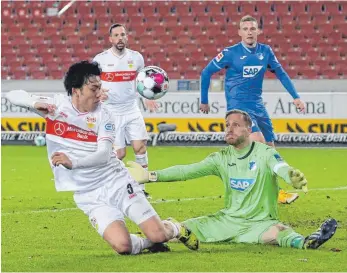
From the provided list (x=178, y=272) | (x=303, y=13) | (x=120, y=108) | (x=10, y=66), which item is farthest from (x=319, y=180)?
(x=10, y=66)

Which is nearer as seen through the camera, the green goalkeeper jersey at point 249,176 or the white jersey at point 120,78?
the green goalkeeper jersey at point 249,176

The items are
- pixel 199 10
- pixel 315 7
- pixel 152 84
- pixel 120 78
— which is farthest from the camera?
pixel 199 10

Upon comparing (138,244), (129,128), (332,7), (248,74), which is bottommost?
(138,244)

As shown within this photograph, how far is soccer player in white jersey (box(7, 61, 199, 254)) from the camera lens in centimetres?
834

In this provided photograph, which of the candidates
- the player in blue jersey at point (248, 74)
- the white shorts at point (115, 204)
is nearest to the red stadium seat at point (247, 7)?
the player in blue jersey at point (248, 74)

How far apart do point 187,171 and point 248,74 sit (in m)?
3.76

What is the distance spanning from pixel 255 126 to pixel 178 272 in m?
4.89

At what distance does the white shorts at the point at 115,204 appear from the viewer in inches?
330

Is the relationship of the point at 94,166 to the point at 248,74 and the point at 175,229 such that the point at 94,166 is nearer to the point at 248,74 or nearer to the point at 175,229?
the point at 175,229

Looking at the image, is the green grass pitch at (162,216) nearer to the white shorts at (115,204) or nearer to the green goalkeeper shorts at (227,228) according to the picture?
the green goalkeeper shorts at (227,228)

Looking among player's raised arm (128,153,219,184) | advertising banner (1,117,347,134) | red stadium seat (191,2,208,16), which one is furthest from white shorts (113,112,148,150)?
red stadium seat (191,2,208,16)

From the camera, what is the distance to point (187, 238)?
8.53m

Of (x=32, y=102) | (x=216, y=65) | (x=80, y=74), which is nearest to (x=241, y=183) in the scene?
(x=80, y=74)

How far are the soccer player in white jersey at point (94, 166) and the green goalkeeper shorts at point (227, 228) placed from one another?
49cm
